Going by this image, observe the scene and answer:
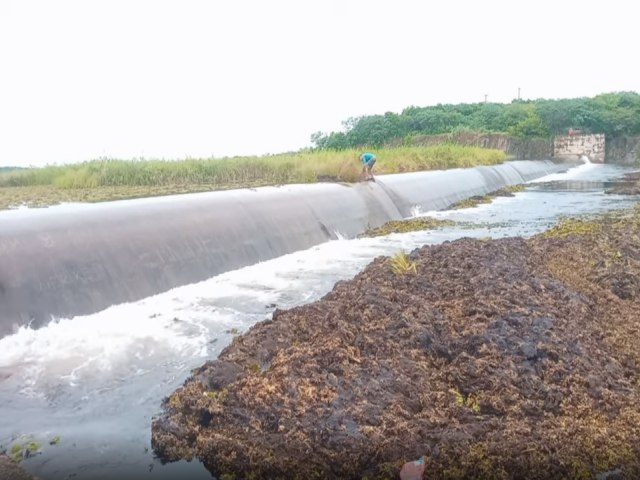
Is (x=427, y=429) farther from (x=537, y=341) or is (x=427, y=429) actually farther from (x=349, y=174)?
(x=349, y=174)

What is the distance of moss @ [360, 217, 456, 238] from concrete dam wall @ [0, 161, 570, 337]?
0.23 metres

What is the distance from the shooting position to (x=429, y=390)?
263cm

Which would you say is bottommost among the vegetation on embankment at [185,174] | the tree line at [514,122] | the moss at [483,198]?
the moss at [483,198]

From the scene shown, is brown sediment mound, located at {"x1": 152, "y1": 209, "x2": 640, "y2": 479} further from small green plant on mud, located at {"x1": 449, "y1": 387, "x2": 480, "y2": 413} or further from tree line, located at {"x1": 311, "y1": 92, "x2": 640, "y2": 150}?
tree line, located at {"x1": 311, "y1": 92, "x2": 640, "y2": 150}

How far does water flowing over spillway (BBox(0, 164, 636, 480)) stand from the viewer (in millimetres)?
2406

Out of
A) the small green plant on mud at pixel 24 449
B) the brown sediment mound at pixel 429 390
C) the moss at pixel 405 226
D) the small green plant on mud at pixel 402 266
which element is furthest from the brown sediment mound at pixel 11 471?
the moss at pixel 405 226

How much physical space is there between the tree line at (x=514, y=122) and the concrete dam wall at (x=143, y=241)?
2338cm

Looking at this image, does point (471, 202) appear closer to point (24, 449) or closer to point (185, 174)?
point (185, 174)

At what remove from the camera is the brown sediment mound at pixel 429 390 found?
2158 millimetres

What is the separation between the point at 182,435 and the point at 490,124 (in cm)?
3442

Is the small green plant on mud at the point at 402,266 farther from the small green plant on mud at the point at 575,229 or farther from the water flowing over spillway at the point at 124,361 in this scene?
the small green plant on mud at the point at 575,229

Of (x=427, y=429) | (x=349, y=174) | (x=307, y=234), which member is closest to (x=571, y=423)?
(x=427, y=429)

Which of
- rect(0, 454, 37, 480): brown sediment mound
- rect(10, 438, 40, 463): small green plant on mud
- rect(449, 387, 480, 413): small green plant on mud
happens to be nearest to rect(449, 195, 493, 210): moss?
rect(449, 387, 480, 413): small green plant on mud

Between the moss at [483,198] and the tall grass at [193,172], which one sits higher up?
the tall grass at [193,172]
